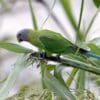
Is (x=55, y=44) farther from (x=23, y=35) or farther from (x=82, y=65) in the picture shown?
(x=23, y=35)

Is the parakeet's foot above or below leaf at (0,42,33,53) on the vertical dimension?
below

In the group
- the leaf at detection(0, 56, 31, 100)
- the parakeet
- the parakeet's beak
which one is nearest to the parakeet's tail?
the parakeet

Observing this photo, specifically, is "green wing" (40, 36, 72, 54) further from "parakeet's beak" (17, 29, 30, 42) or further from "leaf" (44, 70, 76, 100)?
"parakeet's beak" (17, 29, 30, 42)

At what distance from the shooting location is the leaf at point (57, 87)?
43 cm

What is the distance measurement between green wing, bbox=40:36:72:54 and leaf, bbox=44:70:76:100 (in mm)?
A: 46

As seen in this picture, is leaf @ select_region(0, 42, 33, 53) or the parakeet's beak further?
the parakeet's beak

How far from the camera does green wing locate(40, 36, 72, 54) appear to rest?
0.50 m

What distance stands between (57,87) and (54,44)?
0.09 m

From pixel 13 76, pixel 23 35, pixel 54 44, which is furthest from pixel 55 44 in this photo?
pixel 23 35

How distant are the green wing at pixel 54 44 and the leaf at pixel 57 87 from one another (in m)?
0.05

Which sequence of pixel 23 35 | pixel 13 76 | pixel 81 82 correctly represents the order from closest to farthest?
pixel 13 76, pixel 81 82, pixel 23 35

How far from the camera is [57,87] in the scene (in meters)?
0.44

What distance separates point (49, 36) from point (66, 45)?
0.03 meters

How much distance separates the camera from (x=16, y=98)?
530 mm
